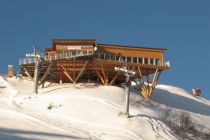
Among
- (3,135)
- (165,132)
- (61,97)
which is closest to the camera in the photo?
(3,135)

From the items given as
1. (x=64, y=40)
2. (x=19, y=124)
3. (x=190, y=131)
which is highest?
(x=64, y=40)

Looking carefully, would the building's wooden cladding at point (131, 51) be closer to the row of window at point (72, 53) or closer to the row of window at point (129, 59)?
the row of window at point (129, 59)

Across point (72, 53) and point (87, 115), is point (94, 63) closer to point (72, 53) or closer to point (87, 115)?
point (72, 53)

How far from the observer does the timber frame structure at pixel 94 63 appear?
67438 millimetres

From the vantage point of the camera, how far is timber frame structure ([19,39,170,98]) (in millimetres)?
67438

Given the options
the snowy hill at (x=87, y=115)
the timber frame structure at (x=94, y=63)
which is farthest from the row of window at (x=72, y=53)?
the snowy hill at (x=87, y=115)

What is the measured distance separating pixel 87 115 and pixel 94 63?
19.4 m

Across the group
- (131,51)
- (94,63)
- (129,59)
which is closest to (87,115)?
(94,63)

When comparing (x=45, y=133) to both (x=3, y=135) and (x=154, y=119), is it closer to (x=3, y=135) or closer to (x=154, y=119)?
(x=3, y=135)

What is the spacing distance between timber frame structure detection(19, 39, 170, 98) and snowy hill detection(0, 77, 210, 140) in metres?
2.15

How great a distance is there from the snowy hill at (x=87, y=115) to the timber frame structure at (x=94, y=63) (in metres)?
2.15

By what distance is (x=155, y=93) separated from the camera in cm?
7612

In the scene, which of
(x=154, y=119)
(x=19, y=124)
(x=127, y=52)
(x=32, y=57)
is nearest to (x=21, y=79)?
(x=32, y=57)

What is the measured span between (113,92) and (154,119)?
36.3ft
